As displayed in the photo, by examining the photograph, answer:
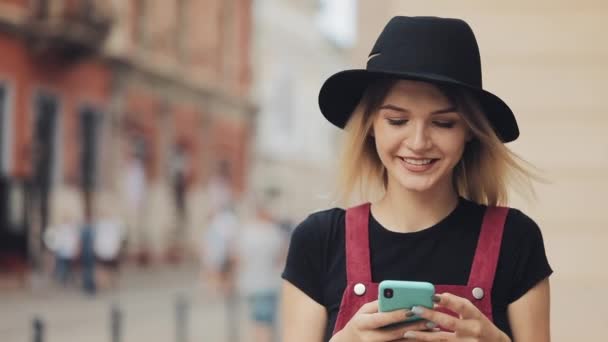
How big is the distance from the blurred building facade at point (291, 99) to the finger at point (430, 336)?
Answer: 27.5 meters

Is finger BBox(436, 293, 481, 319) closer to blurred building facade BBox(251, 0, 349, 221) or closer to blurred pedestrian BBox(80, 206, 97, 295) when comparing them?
blurred pedestrian BBox(80, 206, 97, 295)

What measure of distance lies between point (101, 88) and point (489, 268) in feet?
69.8

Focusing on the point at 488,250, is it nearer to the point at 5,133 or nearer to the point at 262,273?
the point at 262,273

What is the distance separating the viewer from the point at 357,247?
2482 millimetres

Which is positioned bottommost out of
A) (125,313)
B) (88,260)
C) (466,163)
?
(125,313)

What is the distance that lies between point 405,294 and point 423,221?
329 millimetres

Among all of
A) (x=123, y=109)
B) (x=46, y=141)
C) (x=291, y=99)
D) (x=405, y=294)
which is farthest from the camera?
(x=291, y=99)

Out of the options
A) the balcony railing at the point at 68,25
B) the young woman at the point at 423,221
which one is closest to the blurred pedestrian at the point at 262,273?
the young woman at the point at 423,221

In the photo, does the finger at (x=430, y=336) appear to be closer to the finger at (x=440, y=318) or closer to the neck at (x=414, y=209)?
the finger at (x=440, y=318)

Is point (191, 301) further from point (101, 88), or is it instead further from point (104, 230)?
point (101, 88)

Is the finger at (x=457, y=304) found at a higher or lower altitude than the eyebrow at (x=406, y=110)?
lower

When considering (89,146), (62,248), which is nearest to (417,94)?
(62,248)

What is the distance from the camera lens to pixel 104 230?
2158 centimetres

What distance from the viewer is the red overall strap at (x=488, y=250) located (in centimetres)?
241
